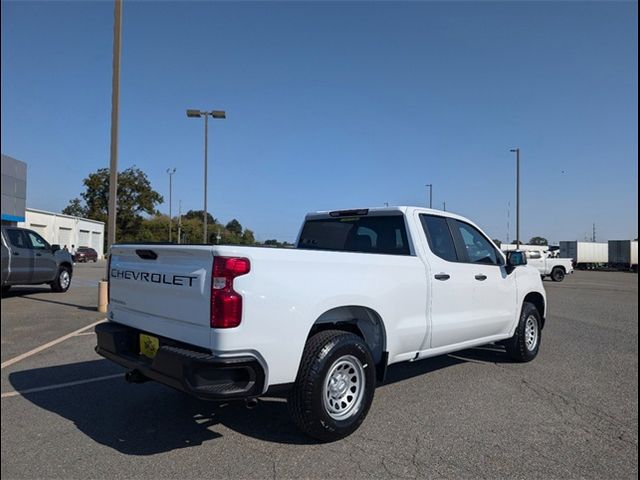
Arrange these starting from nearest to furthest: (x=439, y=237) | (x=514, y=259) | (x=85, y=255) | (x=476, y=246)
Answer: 1. (x=439, y=237)
2. (x=476, y=246)
3. (x=514, y=259)
4. (x=85, y=255)

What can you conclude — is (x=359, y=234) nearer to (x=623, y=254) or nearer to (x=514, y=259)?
(x=514, y=259)

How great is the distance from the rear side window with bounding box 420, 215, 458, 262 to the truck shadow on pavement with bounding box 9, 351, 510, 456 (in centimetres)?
161

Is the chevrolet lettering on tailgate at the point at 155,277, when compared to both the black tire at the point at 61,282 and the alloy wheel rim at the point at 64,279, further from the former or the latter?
the alloy wheel rim at the point at 64,279

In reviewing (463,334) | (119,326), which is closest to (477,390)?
(463,334)

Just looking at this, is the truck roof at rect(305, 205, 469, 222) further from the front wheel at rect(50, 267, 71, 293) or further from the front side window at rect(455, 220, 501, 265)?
the front wheel at rect(50, 267, 71, 293)

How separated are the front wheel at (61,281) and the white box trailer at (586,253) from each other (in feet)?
173

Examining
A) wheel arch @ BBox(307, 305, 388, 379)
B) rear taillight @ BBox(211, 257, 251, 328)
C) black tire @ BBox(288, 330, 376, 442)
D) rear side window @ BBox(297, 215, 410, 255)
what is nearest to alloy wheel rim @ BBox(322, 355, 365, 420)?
black tire @ BBox(288, 330, 376, 442)

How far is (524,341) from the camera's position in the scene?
253 inches

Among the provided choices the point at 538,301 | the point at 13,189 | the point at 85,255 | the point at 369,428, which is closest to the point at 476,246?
the point at 538,301

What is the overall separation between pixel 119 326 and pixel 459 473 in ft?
9.84

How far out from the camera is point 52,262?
500 inches

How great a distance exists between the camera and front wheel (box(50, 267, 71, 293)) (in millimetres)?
13613

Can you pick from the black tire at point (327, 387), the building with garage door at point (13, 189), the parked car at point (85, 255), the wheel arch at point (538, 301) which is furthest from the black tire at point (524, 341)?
the parked car at point (85, 255)

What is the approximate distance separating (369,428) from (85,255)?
4393 cm
